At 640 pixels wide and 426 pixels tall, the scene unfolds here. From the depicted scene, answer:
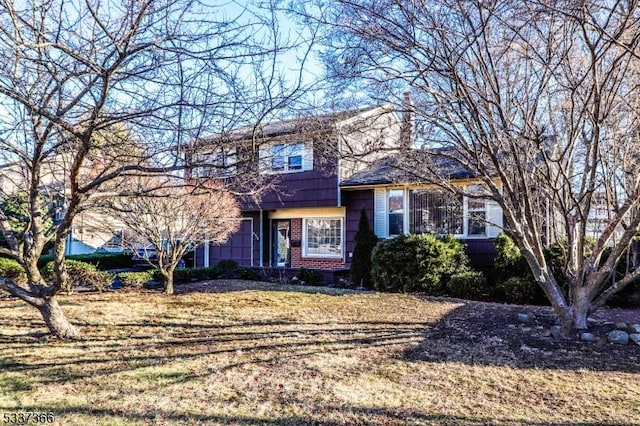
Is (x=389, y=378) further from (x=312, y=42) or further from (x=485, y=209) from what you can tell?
(x=485, y=209)

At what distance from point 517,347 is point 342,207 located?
966 cm

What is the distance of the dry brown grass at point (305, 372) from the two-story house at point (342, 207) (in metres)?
2.79

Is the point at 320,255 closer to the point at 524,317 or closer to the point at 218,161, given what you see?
the point at 524,317

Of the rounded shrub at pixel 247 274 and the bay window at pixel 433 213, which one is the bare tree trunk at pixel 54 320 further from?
the bay window at pixel 433 213

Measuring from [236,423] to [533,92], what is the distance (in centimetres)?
593

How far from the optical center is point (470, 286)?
9.79 m

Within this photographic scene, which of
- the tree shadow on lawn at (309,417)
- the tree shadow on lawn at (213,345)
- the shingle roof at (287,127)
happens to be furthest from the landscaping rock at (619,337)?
the shingle roof at (287,127)

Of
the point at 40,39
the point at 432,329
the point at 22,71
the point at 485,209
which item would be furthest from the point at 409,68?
the point at 485,209

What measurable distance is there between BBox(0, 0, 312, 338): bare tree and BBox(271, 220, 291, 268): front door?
1134cm

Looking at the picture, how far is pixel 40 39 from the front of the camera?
4047 millimetres

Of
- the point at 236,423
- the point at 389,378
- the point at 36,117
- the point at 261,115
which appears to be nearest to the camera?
the point at 236,423

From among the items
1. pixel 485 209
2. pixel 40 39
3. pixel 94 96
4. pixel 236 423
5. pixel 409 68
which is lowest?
pixel 236 423

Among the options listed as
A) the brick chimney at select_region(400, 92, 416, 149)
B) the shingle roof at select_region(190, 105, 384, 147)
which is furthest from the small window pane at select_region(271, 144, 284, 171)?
the brick chimney at select_region(400, 92, 416, 149)

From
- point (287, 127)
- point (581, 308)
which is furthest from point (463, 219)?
point (287, 127)
